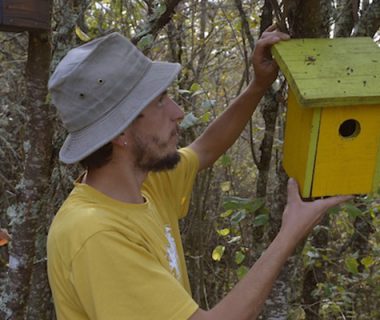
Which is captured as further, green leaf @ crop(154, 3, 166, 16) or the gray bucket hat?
green leaf @ crop(154, 3, 166, 16)

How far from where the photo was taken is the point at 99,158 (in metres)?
1.74

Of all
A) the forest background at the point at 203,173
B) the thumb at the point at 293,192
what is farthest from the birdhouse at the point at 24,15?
the thumb at the point at 293,192

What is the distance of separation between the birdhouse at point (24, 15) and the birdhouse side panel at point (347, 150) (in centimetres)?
130

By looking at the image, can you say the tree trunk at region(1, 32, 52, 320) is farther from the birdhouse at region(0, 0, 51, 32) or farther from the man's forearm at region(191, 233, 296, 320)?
the man's forearm at region(191, 233, 296, 320)

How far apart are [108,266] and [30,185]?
1288 mm

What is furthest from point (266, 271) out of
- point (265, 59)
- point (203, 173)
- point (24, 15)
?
point (203, 173)

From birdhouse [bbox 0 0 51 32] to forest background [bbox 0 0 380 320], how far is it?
0.44ft

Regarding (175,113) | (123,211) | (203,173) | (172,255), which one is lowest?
(203,173)

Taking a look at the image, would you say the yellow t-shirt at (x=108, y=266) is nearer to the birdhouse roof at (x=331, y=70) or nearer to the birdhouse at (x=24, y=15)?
the birdhouse roof at (x=331, y=70)

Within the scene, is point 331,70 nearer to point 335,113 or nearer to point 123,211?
point 335,113

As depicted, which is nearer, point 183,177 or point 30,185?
point 183,177

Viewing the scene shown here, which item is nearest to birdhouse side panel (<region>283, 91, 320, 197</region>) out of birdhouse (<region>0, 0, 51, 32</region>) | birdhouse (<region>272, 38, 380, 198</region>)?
birdhouse (<region>272, 38, 380, 198</region>)

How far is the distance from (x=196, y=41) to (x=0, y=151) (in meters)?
1.89

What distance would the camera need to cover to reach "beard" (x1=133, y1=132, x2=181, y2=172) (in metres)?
1.77
